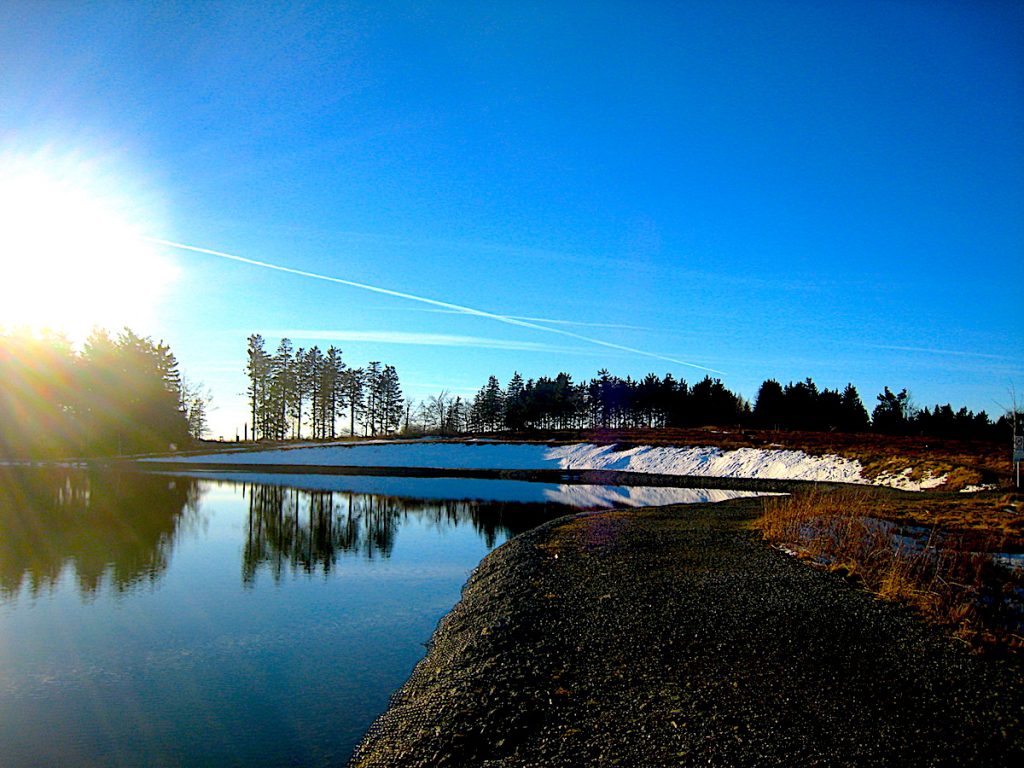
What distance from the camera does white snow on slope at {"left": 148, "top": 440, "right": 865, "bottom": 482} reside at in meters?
38.9

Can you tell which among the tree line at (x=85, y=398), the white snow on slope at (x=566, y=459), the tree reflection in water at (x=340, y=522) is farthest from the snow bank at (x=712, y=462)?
the tree line at (x=85, y=398)

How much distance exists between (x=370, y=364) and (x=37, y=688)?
81894mm

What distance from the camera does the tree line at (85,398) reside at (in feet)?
186

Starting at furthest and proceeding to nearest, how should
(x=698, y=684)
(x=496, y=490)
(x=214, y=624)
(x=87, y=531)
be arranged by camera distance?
(x=496, y=490) → (x=87, y=531) → (x=214, y=624) → (x=698, y=684)

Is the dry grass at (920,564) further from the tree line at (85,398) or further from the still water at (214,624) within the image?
the tree line at (85,398)

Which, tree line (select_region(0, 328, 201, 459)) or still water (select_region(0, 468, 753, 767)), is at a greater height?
tree line (select_region(0, 328, 201, 459))

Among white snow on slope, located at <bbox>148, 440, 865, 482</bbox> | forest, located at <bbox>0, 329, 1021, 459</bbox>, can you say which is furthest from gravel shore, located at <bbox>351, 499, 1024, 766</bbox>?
forest, located at <bbox>0, 329, 1021, 459</bbox>

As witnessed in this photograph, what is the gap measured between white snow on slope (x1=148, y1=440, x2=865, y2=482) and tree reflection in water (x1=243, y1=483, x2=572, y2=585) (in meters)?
18.1

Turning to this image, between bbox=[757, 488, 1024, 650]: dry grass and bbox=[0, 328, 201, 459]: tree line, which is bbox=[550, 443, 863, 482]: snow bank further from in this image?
bbox=[0, 328, 201, 459]: tree line

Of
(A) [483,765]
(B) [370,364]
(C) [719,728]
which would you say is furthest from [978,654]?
(B) [370,364]

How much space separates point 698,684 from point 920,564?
6.26m

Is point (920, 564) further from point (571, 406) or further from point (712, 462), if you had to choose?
point (571, 406)

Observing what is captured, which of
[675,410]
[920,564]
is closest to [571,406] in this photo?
[675,410]

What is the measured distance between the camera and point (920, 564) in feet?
34.1
